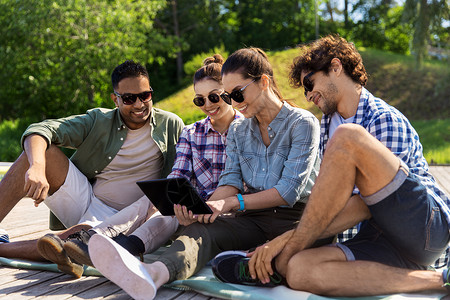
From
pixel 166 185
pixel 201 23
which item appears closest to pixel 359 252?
pixel 166 185

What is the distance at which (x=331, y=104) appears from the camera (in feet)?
9.93

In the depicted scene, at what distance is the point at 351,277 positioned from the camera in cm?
243

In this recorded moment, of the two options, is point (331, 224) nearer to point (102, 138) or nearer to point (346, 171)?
point (346, 171)

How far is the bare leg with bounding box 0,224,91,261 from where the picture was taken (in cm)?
324

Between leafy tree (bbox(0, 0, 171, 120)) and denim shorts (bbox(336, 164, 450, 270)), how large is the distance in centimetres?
1518

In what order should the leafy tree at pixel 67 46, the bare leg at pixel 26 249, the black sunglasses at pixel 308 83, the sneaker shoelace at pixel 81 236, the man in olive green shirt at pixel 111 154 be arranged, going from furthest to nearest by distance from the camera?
1. the leafy tree at pixel 67 46
2. the man in olive green shirt at pixel 111 154
3. the bare leg at pixel 26 249
4. the black sunglasses at pixel 308 83
5. the sneaker shoelace at pixel 81 236

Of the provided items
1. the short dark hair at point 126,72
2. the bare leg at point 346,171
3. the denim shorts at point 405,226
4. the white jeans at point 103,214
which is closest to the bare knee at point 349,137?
the bare leg at point 346,171

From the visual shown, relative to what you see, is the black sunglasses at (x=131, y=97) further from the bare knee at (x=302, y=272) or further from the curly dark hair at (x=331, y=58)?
the bare knee at (x=302, y=272)

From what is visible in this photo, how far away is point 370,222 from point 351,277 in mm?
372

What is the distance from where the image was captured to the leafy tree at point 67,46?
16.3 metres

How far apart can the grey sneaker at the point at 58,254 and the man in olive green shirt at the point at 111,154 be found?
1.97 feet

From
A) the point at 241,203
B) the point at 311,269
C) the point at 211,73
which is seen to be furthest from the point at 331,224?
the point at 211,73

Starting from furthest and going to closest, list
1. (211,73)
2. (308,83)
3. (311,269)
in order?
(211,73) < (308,83) < (311,269)

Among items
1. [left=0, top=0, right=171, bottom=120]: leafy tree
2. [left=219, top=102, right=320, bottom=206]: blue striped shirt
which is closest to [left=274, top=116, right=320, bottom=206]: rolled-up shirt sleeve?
[left=219, top=102, right=320, bottom=206]: blue striped shirt
